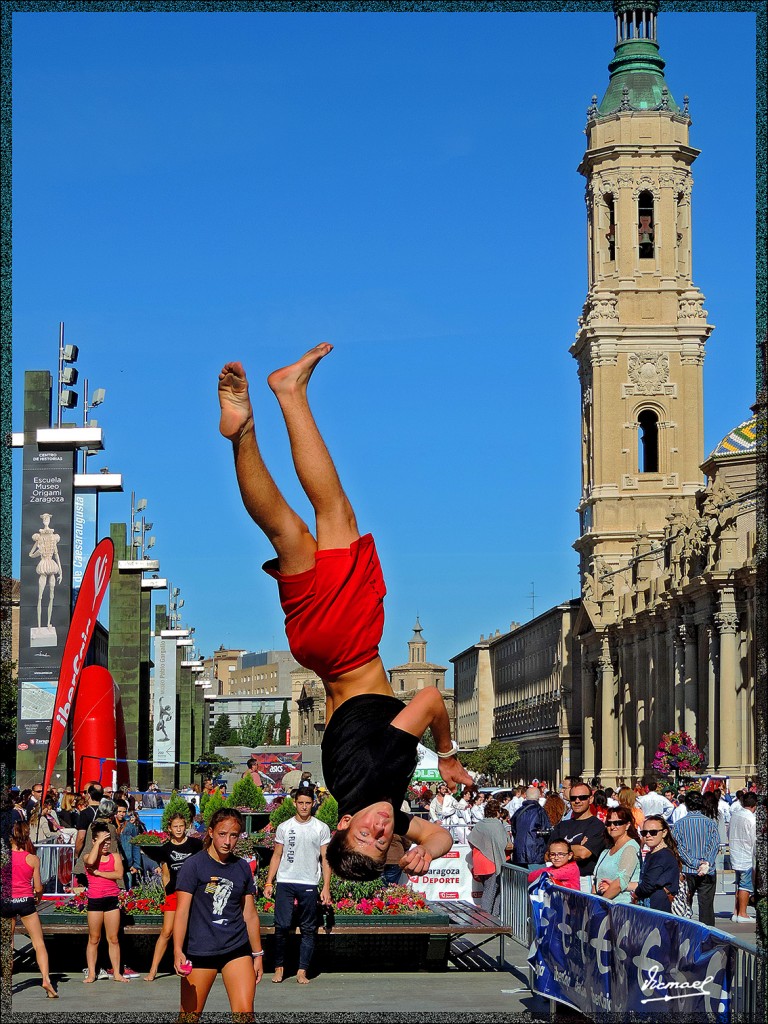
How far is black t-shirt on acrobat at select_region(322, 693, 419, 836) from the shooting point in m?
7.55

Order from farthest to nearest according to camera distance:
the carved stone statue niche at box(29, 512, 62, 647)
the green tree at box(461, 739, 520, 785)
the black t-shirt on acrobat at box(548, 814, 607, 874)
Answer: the green tree at box(461, 739, 520, 785), the carved stone statue niche at box(29, 512, 62, 647), the black t-shirt on acrobat at box(548, 814, 607, 874)

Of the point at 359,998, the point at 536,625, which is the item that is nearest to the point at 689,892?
the point at 359,998

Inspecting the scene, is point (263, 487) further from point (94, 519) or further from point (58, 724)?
point (94, 519)

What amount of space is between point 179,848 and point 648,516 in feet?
260

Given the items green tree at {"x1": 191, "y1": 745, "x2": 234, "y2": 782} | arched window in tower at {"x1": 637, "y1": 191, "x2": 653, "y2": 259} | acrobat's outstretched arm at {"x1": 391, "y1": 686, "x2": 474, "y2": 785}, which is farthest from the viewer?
arched window in tower at {"x1": 637, "y1": 191, "x2": 653, "y2": 259}

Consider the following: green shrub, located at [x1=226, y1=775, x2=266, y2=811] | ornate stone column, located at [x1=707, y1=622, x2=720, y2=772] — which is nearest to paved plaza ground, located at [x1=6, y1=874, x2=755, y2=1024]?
green shrub, located at [x1=226, y1=775, x2=266, y2=811]

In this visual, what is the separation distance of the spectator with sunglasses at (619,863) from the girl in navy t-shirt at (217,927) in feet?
13.7

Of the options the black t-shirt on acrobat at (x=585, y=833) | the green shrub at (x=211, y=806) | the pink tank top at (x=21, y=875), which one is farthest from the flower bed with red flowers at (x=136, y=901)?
the green shrub at (x=211, y=806)

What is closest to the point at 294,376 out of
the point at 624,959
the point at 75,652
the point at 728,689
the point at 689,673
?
the point at 624,959

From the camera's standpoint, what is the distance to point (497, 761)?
145 m

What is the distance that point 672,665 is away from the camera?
254 ft

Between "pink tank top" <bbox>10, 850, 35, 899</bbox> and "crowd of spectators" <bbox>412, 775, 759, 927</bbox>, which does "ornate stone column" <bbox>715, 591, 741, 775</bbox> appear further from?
"pink tank top" <bbox>10, 850, 35, 899</bbox>

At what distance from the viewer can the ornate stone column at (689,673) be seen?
71.5m

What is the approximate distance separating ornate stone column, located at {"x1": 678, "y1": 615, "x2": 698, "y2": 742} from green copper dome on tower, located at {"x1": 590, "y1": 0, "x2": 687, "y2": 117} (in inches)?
1419
